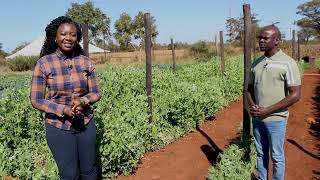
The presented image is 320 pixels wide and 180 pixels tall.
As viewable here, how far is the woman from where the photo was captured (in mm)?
3215

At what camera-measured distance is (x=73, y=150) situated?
3350 mm

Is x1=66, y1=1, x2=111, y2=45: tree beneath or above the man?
above

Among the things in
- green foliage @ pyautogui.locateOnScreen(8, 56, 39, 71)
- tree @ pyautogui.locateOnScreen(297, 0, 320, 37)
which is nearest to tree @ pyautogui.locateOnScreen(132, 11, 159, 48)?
green foliage @ pyautogui.locateOnScreen(8, 56, 39, 71)

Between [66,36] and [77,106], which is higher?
[66,36]

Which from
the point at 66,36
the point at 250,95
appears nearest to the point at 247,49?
the point at 250,95

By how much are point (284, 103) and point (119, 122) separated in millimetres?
2213

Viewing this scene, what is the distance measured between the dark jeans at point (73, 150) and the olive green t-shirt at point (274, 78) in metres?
1.72

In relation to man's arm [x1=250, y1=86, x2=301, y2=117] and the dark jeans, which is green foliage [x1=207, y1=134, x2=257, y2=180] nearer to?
man's arm [x1=250, y1=86, x2=301, y2=117]

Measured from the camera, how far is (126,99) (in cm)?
657

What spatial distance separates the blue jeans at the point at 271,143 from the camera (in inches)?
155

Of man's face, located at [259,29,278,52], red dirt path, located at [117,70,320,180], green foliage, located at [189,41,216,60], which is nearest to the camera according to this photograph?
man's face, located at [259,29,278,52]

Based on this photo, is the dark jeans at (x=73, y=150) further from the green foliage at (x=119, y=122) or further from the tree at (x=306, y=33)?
the tree at (x=306, y=33)

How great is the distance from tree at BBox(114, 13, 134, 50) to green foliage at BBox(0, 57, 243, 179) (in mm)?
30873

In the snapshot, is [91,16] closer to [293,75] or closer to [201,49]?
[201,49]
